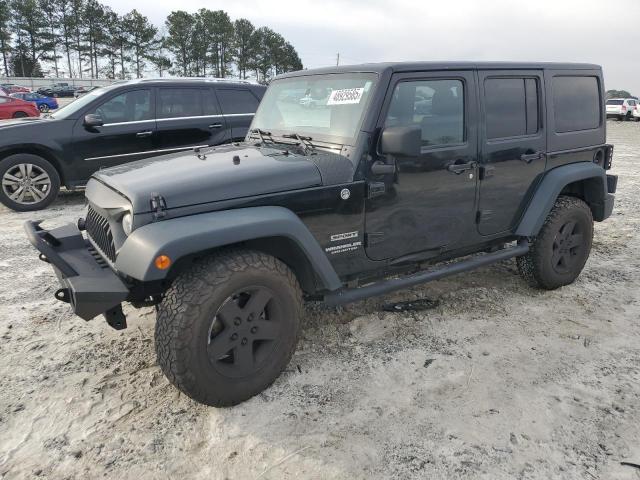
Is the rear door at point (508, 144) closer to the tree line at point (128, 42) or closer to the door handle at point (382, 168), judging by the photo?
the door handle at point (382, 168)

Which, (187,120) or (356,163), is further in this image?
(187,120)

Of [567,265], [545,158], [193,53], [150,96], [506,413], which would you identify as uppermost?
[193,53]

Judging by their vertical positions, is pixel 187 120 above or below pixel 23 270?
above

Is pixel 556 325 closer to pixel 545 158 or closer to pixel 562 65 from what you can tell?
pixel 545 158

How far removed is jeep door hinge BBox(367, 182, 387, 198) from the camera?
10.00 feet

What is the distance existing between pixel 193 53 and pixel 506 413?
8089 centimetres

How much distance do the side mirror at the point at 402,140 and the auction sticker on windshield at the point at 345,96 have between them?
35cm

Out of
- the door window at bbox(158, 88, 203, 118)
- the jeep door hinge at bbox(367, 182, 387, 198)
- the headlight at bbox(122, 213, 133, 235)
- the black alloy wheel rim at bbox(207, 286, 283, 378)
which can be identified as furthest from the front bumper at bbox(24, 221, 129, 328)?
the door window at bbox(158, 88, 203, 118)

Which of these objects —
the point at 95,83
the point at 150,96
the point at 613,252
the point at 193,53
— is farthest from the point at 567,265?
the point at 193,53

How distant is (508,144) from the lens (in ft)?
12.3

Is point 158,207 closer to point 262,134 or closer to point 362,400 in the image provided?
point 262,134

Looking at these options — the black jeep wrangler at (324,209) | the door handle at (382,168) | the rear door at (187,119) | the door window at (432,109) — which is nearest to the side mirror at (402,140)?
the black jeep wrangler at (324,209)

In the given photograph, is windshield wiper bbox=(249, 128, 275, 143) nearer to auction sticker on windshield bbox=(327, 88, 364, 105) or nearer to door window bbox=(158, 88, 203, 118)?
auction sticker on windshield bbox=(327, 88, 364, 105)

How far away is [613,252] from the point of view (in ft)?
17.8
